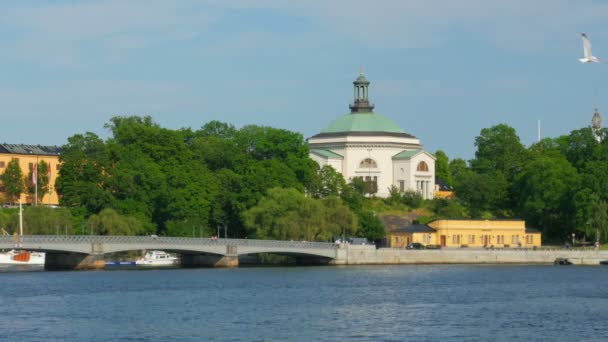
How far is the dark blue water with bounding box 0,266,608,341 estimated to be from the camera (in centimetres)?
5519

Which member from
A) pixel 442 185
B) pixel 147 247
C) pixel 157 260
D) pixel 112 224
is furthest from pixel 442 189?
pixel 147 247

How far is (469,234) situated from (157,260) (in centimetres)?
2651

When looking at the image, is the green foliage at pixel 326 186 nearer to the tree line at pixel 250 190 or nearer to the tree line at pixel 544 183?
the tree line at pixel 250 190

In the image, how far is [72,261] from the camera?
3814 inches

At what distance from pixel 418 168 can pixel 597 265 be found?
42.0 metres

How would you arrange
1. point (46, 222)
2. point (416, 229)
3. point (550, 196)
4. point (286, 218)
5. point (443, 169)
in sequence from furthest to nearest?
1. point (443, 169)
2. point (550, 196)
3. point (416, 229)
4. point (46, 222)
5. point (286, 218)

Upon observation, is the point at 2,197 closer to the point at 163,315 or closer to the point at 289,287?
the point at 289,287

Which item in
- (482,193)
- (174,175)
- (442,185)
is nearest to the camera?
(174,175)

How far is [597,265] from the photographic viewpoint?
363 ft

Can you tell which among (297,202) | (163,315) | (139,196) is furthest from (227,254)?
(163,315)

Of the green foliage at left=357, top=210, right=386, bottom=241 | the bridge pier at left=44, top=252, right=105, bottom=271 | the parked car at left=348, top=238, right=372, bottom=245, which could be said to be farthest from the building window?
the bridge pier at left=44, top=252, right=105, bottom=271

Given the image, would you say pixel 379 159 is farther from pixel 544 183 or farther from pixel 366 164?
pixel 544 183

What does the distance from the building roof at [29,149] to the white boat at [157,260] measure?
35.4m

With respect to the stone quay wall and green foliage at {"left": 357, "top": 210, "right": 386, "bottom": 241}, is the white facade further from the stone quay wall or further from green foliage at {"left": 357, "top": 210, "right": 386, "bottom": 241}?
the stone quay wall
